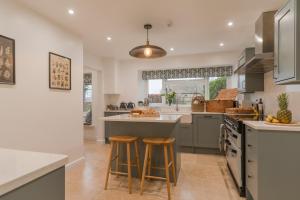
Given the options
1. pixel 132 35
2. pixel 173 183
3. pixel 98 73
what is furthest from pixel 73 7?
pixel 98 73

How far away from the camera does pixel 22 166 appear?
0.83 metres

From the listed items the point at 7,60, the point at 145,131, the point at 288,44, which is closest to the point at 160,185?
the point at 145,131

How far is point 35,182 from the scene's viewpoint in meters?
0.80

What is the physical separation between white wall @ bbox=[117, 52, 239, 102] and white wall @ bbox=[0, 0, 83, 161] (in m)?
2.39

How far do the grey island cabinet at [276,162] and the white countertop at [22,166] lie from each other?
179 cm

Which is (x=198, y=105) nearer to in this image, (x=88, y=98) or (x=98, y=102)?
(x=98, y=102)

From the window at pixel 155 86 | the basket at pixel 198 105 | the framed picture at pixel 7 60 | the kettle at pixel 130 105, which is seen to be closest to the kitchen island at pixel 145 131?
the framed picture at pixel 7 60

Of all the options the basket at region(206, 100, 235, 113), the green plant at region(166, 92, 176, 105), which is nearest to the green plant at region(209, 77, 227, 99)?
the basket at region(206, 100, 235, 113)

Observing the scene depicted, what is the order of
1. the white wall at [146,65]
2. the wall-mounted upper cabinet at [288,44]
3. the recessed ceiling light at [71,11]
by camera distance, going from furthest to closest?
the white wall at [146,65] < the recessed ceiling light at [71,11] < the wall-mounted upper cabinet at [288,44]

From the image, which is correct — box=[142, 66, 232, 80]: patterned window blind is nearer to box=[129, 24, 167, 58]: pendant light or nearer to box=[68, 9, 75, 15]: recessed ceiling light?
box=[129, 24, 167, 58]: pendant light

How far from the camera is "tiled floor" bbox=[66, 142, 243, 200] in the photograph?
246 cm

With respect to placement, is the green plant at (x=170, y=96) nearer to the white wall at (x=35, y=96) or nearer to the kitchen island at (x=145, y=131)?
the kitchen island at (x=145, y=131)

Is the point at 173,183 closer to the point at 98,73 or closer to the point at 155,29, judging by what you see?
the point at 155,29

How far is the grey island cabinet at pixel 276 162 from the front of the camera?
1803 mm
